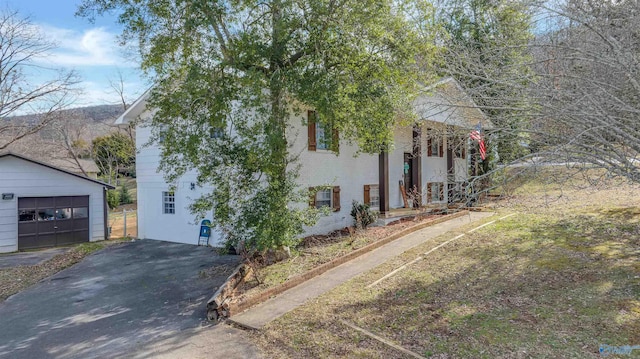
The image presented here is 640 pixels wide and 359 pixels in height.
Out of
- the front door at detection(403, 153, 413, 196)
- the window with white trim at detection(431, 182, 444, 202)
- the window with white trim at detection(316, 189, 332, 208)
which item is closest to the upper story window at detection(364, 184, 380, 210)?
the window with white trim at detection(316, 189, 332, 208)

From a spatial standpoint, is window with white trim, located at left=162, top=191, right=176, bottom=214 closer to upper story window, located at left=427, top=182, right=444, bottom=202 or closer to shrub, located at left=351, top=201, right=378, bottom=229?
shrub, located at left=351, top=201, right=378, bottom=229

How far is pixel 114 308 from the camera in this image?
7617 mm

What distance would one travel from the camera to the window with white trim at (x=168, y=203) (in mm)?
14992

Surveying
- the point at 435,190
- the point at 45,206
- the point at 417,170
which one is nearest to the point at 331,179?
the point at 417,170

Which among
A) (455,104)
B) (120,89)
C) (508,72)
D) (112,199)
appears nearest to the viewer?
(508,72)

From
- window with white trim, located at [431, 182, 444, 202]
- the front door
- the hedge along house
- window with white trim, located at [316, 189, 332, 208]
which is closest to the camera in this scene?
the hedge along house

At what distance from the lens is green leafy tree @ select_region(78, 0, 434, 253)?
8.47 m

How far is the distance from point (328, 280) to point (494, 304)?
11.0ft

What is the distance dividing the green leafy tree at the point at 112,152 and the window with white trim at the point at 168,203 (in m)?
14.3

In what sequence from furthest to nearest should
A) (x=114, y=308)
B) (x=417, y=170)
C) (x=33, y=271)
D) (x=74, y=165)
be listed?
(x=74, y=165) → (x=417, y=170) → (x=33, y=271) → (x=114, y=308)

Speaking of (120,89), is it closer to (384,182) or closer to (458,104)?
(384,182)

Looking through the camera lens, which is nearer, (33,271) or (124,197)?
(33,271)

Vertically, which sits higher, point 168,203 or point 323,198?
point 323,198

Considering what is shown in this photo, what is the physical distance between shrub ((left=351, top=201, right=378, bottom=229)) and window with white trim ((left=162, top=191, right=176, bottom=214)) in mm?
7088
